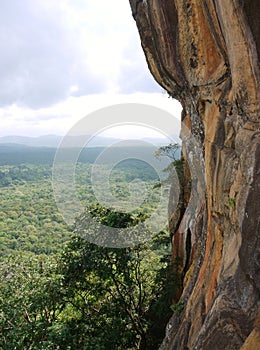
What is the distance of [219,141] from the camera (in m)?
5.76

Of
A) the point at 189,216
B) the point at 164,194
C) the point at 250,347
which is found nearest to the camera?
the point at 250,347

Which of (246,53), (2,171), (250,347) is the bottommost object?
(2,171)

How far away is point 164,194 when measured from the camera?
45.4 ft

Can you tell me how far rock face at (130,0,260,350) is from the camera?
166 inches

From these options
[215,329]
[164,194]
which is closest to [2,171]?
[164,194]

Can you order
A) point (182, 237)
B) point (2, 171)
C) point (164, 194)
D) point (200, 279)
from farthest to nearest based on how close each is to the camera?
1. point (2, 171)
2. point (164, 194)
3. point (182, 237)
4. point (200, 279)

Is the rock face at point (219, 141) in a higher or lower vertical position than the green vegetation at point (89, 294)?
higher

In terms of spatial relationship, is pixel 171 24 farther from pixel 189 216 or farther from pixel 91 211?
pixel 91 211

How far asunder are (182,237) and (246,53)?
7278mm

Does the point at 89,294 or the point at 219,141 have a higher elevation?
the point at 219,141

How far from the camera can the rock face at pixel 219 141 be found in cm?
423

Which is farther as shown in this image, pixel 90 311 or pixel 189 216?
pixel 90 311

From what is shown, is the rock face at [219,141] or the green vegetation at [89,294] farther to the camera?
the green vegetation at [89,294]

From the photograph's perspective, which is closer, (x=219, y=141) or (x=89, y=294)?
(x=219, y=141)
